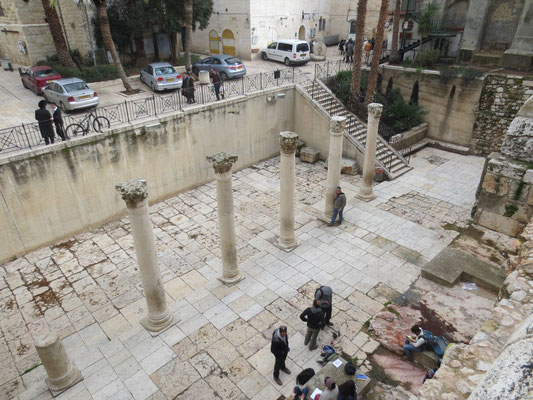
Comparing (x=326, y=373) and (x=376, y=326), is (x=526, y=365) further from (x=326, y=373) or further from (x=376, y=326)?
(x=376, y=326)

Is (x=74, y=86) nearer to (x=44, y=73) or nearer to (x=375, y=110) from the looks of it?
(x=44, y=73)

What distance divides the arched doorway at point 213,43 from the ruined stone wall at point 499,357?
2698 centimetres

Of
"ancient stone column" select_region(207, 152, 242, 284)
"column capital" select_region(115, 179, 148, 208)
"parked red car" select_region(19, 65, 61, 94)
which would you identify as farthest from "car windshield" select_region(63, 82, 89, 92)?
"column capital" select_region(115, 179, 148, 208)

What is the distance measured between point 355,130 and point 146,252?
488 inches

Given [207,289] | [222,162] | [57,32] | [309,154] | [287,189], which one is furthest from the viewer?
[57,32]

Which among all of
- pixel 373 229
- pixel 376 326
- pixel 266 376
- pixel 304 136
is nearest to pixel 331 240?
pixel 373 229

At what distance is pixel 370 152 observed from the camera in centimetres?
1383

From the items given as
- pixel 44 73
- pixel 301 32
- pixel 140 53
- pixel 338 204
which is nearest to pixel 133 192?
pixel 338 204

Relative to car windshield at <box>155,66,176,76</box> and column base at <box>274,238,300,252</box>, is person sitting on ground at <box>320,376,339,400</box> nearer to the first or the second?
column base at <box>274,238,300,252</box>

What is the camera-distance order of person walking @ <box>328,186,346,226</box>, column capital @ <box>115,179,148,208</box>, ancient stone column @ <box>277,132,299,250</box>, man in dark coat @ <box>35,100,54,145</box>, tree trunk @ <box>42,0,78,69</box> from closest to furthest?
1. column capital @ <box>115,179,148,208</box>
2. ancient stone column @ <box>277,132,299,250</box>
3. man in dark coat @ <box>35,100,54,145</box>
4. person walking @ <box>328,186,346,226</box>
5. tree trunk @ <box>42,0,78,69</box>

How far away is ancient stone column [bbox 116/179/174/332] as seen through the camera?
24.7ft

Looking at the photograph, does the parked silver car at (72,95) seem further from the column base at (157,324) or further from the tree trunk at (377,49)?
the tree trunk at (377,49)

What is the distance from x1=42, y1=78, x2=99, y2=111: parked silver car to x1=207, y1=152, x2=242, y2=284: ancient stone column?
8738mm

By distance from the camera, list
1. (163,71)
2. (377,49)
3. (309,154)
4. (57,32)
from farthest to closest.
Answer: (57,32) → (163,71) → (309,154) → (377,49)
